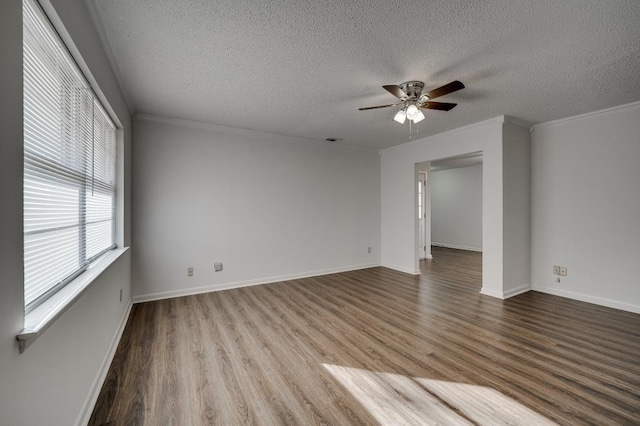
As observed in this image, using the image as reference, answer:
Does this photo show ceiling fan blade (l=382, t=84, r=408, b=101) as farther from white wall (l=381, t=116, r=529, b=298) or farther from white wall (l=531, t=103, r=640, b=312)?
white wall (l=531, t=103, r=640, b=312)

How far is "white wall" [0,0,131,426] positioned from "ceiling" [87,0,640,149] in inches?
22.9

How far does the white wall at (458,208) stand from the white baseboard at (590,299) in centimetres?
394

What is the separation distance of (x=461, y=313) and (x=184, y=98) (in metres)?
4.10

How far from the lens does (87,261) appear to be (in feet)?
6.68

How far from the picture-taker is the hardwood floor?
5.86ft

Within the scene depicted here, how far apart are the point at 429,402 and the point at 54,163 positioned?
8.45ft

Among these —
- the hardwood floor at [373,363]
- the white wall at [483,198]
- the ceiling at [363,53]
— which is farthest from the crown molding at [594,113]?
the hardwood floor at [373,363]

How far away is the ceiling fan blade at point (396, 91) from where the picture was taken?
99.1 inches

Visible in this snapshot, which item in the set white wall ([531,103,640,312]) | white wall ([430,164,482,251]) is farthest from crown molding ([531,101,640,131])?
white wall ([430,164,482,251])

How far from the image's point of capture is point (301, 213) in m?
5.11

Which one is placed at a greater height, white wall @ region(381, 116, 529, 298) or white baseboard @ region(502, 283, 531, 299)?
white wall @ region(381, 116, 529, 298)

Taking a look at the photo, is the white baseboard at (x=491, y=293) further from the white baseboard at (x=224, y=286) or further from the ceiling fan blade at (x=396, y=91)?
the ceiling fan blade at (x=396, y=91)

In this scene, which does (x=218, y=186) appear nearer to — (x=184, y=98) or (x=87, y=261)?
(x=184, y=98)

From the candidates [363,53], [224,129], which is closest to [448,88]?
[363,53]
